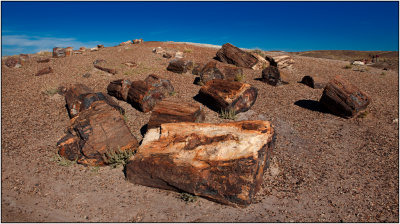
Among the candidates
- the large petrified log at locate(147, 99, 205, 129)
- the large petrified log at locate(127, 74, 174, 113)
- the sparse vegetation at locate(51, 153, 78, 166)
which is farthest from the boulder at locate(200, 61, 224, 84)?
the sparse vegetation at locate(51, 153, 78, 166)

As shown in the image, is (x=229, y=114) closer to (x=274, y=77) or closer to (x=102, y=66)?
(x=274, y=77)

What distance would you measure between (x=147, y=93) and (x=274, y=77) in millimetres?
6564

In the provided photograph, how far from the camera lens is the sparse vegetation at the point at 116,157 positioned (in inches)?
222

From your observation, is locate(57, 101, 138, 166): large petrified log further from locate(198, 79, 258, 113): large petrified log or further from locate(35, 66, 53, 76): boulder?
locate(35, 66, 53, 76): boulder

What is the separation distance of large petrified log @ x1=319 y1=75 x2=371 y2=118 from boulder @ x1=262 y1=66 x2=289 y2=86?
2.95 meters

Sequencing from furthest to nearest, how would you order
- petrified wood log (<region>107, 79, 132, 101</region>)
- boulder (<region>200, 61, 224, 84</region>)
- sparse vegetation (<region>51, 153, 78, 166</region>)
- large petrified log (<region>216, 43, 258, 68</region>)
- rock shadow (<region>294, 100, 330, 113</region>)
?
large petrified log (<region>216, 43, 258, 68</region>), boulder (<region>200, 61, 224, 84</region>), petrified wood log (<region>107, 79, 132, 101</region>), rock shadow (<region>294, 100, 330, 113</region>), sparse vegetation (<region>51, 153, 78, 166</region>)

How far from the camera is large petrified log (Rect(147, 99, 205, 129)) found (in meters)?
6.51

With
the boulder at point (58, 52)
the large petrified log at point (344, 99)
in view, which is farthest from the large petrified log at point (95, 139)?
the boulder at point (58, 52)

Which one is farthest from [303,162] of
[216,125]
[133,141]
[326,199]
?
[133,141]

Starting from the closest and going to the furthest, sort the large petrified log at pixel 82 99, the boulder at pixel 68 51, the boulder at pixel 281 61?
the large petrified log at pixel 82 99 < the boulder at pixel 281 61 < the boulder at pixel 68 51

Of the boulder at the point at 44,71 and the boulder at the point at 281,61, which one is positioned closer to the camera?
the boulder at the point at 44,71

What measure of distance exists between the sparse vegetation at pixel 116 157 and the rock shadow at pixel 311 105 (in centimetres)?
725

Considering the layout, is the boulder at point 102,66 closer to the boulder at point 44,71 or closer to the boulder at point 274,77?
the boulder at point 44,71

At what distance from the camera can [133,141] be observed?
607 centimetres
